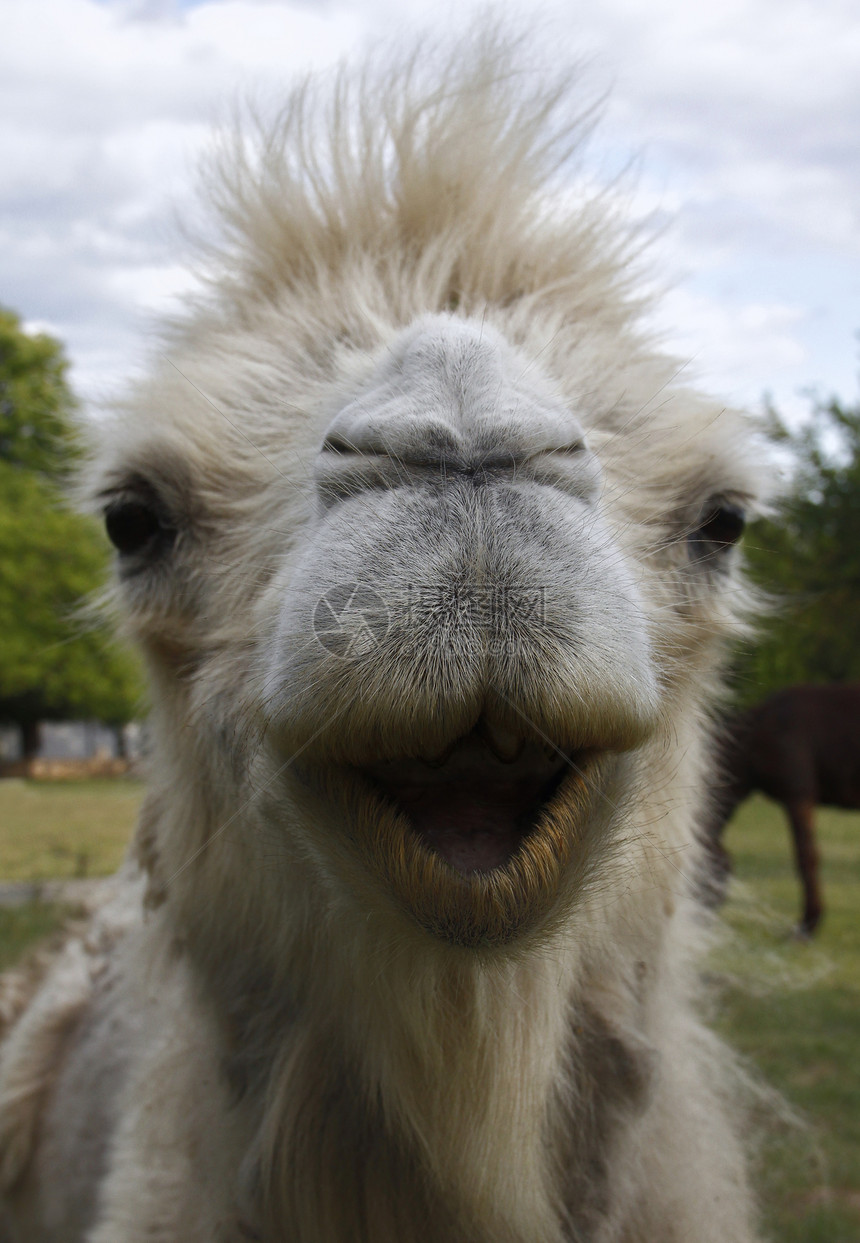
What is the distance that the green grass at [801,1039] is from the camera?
2867 mm

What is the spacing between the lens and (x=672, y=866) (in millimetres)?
1949

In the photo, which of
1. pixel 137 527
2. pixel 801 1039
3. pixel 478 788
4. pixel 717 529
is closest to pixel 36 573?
pixel 801 1039

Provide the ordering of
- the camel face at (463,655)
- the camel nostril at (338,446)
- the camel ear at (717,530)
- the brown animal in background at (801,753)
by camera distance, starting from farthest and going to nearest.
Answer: the brown animal in background at (801,753) < the camel ear at (717,530) < the camel nostril at (338,446) < the camel face at (463,655)

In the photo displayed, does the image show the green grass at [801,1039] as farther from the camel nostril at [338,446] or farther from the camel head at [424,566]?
the camel nostril at [338,446]

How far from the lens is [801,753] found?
10117 mm

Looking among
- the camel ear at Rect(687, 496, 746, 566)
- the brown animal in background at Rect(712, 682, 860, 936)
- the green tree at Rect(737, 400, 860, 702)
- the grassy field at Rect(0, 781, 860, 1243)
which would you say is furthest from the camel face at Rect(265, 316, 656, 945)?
the green tree at Rect(737, 400, 860, 702)

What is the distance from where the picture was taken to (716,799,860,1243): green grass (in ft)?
9.41

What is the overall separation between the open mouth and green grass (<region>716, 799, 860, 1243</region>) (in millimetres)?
1525

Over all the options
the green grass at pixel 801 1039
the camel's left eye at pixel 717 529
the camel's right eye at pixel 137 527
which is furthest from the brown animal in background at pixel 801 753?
the camel's right eye at pixel 137 527

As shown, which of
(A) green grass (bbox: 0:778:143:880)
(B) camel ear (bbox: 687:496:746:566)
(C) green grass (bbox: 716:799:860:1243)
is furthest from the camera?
(A) green grass (bbox: 0:778:143:880)

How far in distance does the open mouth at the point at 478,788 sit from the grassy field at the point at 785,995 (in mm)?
1404

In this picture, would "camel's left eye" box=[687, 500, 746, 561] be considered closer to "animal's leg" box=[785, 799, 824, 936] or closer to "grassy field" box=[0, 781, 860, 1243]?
"grassy field" box=[0, 781, 860, 1243]

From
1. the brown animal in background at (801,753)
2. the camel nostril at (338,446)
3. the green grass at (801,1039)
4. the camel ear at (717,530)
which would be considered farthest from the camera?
the brown animal in background at (801,753)

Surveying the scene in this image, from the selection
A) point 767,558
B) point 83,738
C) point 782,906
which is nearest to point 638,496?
point 782,906
